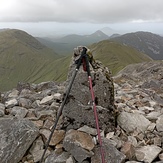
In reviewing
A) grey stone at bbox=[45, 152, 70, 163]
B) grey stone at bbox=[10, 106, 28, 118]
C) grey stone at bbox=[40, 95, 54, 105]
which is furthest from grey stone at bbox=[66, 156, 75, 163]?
→ grey stone at bbox=[40, 95, 54, 105]

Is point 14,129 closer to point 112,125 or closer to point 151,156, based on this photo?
point 112,125

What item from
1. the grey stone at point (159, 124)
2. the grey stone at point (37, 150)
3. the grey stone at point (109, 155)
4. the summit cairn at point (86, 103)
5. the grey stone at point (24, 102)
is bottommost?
the grey stone at point (37, 150)

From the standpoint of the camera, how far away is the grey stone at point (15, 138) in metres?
9.42

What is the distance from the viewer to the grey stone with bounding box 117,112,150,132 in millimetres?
11859

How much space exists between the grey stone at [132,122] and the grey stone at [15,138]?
4.32 m

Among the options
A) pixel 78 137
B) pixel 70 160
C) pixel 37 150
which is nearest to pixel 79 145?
pixel 78 137

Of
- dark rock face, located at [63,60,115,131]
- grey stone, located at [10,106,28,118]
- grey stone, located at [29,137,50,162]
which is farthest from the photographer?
grey stone, located at [10,106,28,118]

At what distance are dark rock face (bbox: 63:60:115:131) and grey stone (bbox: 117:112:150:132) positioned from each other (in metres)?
0.72

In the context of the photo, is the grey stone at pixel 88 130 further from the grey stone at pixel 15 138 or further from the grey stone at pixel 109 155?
the grey stone at pixel 15 138

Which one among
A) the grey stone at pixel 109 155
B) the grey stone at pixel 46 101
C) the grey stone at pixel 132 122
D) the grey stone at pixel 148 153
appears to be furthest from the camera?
the grey stone at pixel 46 101

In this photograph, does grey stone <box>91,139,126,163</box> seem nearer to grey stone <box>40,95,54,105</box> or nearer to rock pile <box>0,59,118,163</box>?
rock pile <box>0,59,118,163</box>

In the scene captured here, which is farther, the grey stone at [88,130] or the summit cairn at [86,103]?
the summit cairn at [86,103]

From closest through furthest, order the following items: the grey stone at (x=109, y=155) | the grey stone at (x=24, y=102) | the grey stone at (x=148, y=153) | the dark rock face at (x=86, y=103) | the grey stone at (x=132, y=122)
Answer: the grey stone at (x=109, y=155) → the grey stone at (x=148, y=153) → the dark rock face at (x=86, y=103) → the grey stone at (x=132, y=122) → the grey stone at (x=24, y=102)

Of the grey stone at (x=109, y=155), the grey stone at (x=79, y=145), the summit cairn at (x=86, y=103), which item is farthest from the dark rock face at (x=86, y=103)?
the grey stone at (x=109, y=155)
